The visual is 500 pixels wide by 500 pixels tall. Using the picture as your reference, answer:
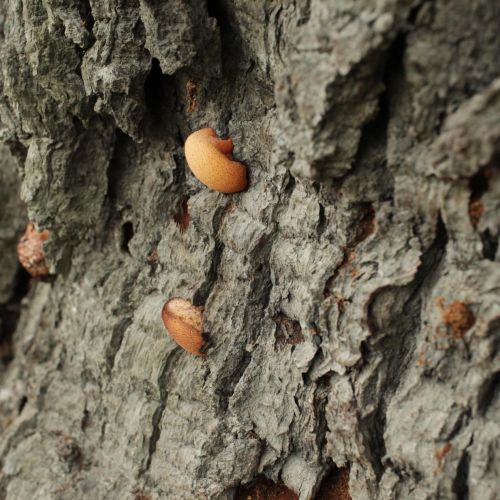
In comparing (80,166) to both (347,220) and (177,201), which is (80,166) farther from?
(347,220)

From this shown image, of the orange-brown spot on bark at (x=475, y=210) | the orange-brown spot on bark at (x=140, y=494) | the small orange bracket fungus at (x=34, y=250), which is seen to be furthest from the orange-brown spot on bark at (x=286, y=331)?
the small orange bracket fungus at (x=34, y=250)

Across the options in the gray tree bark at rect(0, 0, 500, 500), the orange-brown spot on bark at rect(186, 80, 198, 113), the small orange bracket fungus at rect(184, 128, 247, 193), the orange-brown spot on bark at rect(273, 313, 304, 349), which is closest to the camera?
the gray tree bark at rect(0, 0, 500, 500)

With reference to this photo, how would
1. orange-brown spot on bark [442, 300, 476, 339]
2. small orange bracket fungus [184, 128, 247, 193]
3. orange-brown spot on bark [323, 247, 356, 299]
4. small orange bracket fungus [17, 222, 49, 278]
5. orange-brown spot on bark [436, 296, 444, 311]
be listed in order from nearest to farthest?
orange-brown spot on bark [442, 300, 476, 339], orange-brown spot on bark [436, 296, 444, 311], orange-brown spot on bark [323, 247, 356, 299], small orange bracket fungus [184, 128, 247, 193], small orange bracket fungus [17, 222, 49, 278]

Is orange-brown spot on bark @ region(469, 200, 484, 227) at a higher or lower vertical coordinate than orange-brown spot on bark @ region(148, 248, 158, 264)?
higher

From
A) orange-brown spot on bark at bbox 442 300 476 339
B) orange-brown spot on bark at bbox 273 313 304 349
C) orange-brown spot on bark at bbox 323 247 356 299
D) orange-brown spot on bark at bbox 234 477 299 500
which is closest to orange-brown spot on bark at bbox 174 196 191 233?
orange-brown spot on bark at bbox 273 313 304 349

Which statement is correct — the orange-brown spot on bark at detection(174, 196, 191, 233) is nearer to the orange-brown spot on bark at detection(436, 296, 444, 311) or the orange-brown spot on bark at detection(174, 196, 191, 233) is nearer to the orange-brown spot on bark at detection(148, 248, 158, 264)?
the orange-brown spot on bark at detection(148, 248, 158, 264)

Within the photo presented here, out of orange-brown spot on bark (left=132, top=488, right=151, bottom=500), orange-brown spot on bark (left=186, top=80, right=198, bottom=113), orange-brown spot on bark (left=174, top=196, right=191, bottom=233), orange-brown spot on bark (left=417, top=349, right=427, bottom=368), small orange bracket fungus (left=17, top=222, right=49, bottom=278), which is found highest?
orange-brown spot on bark (left=186, top=80, right=198, bottom=113)

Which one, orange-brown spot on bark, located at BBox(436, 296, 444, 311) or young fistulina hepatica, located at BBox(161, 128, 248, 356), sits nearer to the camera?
orange-brown spot on bark, located at BBox(436, 296, 444, 311)

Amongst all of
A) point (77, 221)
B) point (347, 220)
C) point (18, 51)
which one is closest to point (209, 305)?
point (347, 220)
